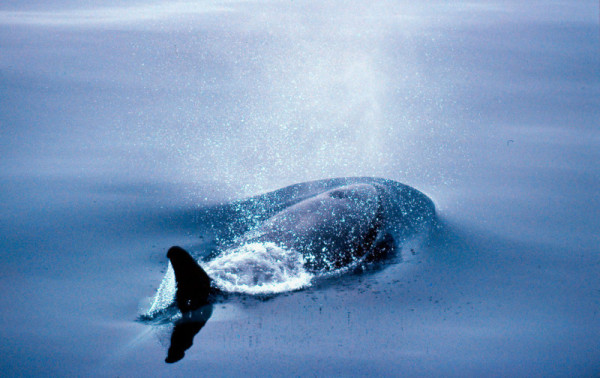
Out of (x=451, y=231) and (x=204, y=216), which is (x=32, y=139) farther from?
(x=451, y=231)

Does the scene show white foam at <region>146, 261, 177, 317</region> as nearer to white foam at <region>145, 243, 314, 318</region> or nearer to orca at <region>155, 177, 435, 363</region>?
white foam at <region>145, 243, 314, 318</region>

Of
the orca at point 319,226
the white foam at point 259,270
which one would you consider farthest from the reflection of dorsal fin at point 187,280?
the white foam at point 259,270

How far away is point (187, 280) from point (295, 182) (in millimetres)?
3773

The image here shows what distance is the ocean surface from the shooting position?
5.50 m

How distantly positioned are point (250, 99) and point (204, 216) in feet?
15.8

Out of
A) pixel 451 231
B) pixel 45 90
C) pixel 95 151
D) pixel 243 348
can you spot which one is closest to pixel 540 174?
→ pixel 451 231

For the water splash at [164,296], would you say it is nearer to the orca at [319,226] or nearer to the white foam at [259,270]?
the orca at [319,226]

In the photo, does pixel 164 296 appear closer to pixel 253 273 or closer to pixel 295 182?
pixel 253 273

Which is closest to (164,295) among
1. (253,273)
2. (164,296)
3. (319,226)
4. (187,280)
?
(164,296)

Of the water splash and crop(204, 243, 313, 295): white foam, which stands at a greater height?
crop(204, 243, 313, 295): white foam

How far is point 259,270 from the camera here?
6.67 meters

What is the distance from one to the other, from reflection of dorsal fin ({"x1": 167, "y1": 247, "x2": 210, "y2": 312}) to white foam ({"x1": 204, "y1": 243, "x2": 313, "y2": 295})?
35 cm

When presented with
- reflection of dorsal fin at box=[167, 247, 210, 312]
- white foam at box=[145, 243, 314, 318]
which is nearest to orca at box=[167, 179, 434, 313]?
reflection of dorsal fin at box=[167, 247, 210, 312]

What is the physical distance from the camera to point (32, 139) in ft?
33.9
